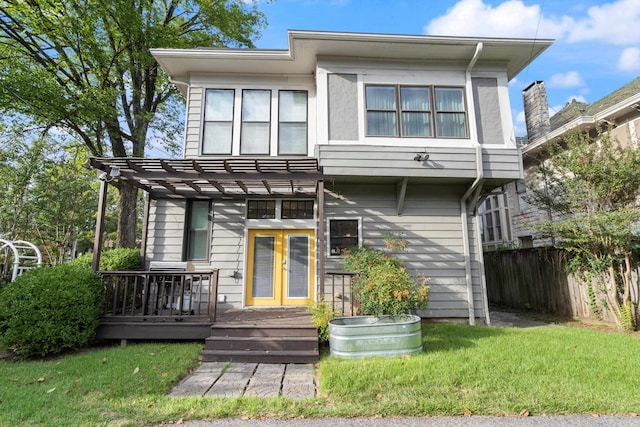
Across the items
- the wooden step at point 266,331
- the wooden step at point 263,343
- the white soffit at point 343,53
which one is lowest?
the wooden step at point 263,343

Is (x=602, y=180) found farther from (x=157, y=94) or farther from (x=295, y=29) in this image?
(x=157, y=94)

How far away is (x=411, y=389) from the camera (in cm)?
312

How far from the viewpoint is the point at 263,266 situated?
6492 mm

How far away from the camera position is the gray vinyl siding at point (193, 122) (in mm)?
→ 6691

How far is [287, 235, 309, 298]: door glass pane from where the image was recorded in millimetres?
6457

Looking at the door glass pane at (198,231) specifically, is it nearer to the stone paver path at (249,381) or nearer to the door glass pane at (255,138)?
the door glass pane at (255,138)

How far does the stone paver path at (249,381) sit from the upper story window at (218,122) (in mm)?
4441

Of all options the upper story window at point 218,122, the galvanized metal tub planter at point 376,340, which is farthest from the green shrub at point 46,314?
the galvanized metal tub planter at point 376,340

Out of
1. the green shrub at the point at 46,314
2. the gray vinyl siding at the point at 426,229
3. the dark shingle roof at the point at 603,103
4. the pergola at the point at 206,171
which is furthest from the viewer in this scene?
the dark shingle roof at the point at 603,103

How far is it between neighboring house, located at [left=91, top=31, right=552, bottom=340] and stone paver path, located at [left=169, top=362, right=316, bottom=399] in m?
2.22

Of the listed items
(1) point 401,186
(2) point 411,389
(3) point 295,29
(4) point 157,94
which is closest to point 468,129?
(1) point 401,186

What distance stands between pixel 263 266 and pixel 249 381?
3.05m

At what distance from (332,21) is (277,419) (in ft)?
28.2

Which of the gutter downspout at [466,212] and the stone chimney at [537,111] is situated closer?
the gutter downspout at [466,212]
